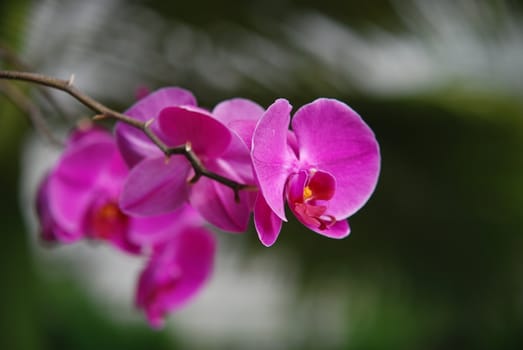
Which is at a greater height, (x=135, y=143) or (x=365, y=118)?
(x=365, y=118)

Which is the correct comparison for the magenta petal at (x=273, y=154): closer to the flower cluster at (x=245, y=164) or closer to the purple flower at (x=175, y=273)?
the flower cluster at (x=245, y=164)

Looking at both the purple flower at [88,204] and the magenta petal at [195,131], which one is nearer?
the magenta petal at [195,131]

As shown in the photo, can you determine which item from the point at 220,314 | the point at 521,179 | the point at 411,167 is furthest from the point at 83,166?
the point at 220,314

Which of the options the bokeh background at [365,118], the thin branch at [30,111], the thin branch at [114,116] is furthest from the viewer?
the bokeh background at [365,118]

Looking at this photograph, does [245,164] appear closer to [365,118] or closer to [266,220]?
[266,220]

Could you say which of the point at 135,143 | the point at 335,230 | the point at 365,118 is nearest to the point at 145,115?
the point at 135,143

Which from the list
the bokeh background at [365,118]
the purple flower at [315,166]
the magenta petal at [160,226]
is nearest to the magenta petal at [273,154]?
the purple flower at [315,166]

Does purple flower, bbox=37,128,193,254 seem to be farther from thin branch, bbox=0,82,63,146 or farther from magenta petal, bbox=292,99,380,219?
magenta petal, bbox=292,99,380,219
